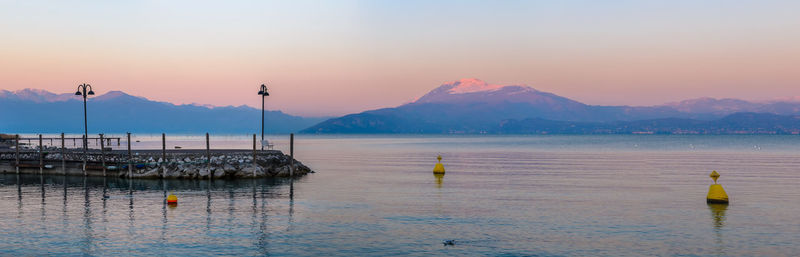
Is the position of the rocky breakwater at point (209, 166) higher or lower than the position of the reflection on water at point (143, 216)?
higher

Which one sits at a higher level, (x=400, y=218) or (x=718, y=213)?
(x=400, y=218)

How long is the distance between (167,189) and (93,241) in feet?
62.8

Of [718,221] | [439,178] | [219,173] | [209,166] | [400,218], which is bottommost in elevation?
[718,221]

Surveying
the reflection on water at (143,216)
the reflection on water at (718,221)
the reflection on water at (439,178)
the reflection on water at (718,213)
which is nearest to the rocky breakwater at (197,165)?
the reflection on water at (143,216)

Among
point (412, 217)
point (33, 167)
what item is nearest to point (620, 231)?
point (412, 217)

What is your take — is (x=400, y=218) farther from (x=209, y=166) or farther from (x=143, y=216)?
(x=209, y=166)

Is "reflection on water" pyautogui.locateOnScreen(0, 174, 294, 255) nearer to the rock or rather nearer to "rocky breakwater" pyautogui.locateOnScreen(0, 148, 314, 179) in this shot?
the rock

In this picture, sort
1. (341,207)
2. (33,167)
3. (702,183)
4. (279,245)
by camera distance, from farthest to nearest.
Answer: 1. (33,167)
2. (702,183)
3. (341,207)
4. (279,245)

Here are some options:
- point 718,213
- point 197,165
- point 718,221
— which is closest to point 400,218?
point 718,221

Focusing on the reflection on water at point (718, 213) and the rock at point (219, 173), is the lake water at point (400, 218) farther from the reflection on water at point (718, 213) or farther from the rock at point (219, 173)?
the rock at point (219, 173)

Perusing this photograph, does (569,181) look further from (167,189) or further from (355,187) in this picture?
(167,189)

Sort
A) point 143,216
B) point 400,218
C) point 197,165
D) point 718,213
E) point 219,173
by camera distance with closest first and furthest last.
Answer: point 400,218 → point 143,216 → point 718,213 → point 219,173 → point 197,165

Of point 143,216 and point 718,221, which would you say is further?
point 143,216

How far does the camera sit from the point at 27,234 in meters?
24.4
